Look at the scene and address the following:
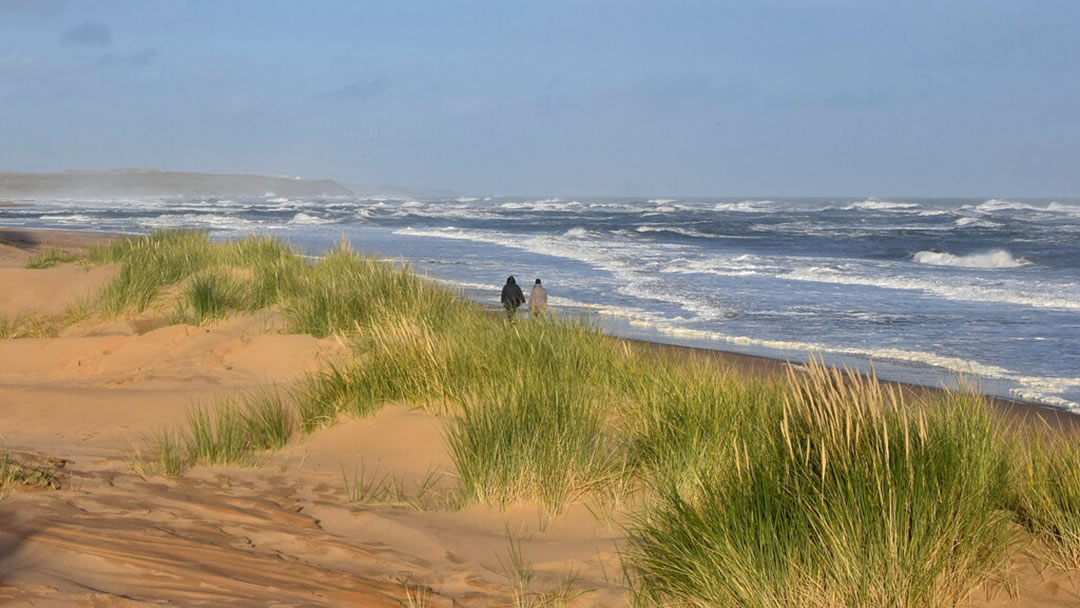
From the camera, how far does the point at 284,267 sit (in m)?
14.0

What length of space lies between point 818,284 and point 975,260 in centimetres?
1165

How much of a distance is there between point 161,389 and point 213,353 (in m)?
1.26

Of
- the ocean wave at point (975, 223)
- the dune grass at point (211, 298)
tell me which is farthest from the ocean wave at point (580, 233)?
the dune grass at point (211, 298)

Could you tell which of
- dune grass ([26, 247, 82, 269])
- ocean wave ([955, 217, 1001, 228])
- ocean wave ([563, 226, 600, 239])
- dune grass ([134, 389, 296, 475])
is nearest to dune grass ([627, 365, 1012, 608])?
dune grass ([134, 389, 296, 475])

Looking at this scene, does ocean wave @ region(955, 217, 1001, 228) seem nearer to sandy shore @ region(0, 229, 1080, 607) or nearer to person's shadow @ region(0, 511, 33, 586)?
sandy shore @ region(0, 229, 1080, 607)

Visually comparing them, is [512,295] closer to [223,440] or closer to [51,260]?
[223,440]

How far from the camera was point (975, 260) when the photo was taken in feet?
104

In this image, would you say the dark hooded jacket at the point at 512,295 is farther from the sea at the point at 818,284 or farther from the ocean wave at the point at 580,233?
the ocean wave at the point at 580,233

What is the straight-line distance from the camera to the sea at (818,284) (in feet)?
41.2

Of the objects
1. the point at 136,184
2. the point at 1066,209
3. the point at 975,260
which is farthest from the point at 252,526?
the point at 136,184

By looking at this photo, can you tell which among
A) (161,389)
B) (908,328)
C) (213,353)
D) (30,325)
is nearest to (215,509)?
(161,389)

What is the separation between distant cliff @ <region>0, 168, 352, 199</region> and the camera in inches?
5591

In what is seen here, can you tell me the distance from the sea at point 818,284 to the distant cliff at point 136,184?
342 ft

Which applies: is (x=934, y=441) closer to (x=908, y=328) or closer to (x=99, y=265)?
(x=908, y=328)
